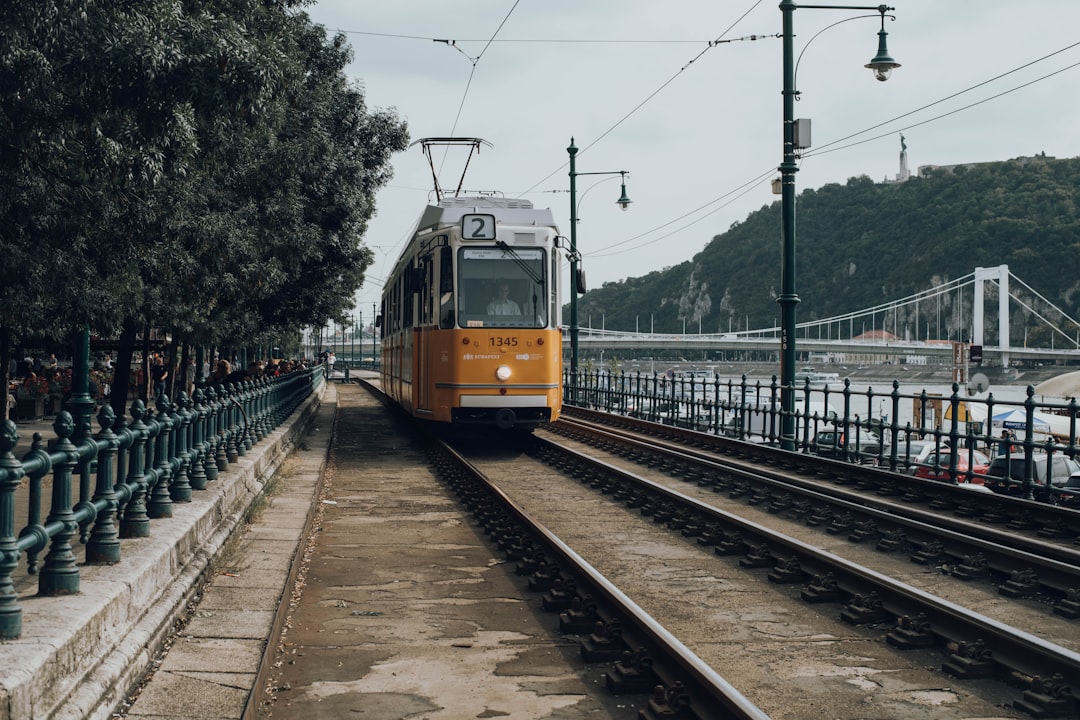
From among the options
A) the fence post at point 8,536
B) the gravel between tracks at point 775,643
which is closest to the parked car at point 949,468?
the gravel between tracks at point 775,643

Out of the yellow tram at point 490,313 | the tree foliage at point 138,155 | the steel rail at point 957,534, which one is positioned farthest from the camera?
the yellow tram at point 490,313

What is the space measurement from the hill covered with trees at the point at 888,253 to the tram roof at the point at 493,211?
7836cm

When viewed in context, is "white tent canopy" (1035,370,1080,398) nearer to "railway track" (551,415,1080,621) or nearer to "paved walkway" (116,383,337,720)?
"railway track" (551,415,1080,621)

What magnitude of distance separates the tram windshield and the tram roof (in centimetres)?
54

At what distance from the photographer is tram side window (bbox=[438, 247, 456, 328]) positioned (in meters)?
16.3

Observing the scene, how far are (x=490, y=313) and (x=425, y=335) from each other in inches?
49.4

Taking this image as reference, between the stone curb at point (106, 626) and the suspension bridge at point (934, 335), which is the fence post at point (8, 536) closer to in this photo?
the stone curb at point (106, 626)

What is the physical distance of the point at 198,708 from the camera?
4.53 meters

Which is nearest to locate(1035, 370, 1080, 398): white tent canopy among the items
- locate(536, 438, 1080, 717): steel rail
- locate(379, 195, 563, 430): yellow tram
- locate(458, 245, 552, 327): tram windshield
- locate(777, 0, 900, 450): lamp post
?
locate(777, 0, 900, 450): lamp post

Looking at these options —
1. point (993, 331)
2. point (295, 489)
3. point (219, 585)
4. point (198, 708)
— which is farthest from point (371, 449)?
point (993, 331)

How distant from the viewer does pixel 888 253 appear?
343ft

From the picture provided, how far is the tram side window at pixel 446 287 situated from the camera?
16266 mm

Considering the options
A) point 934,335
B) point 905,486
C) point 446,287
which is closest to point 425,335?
point 446,287

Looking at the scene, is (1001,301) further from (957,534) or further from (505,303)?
(957,534)
